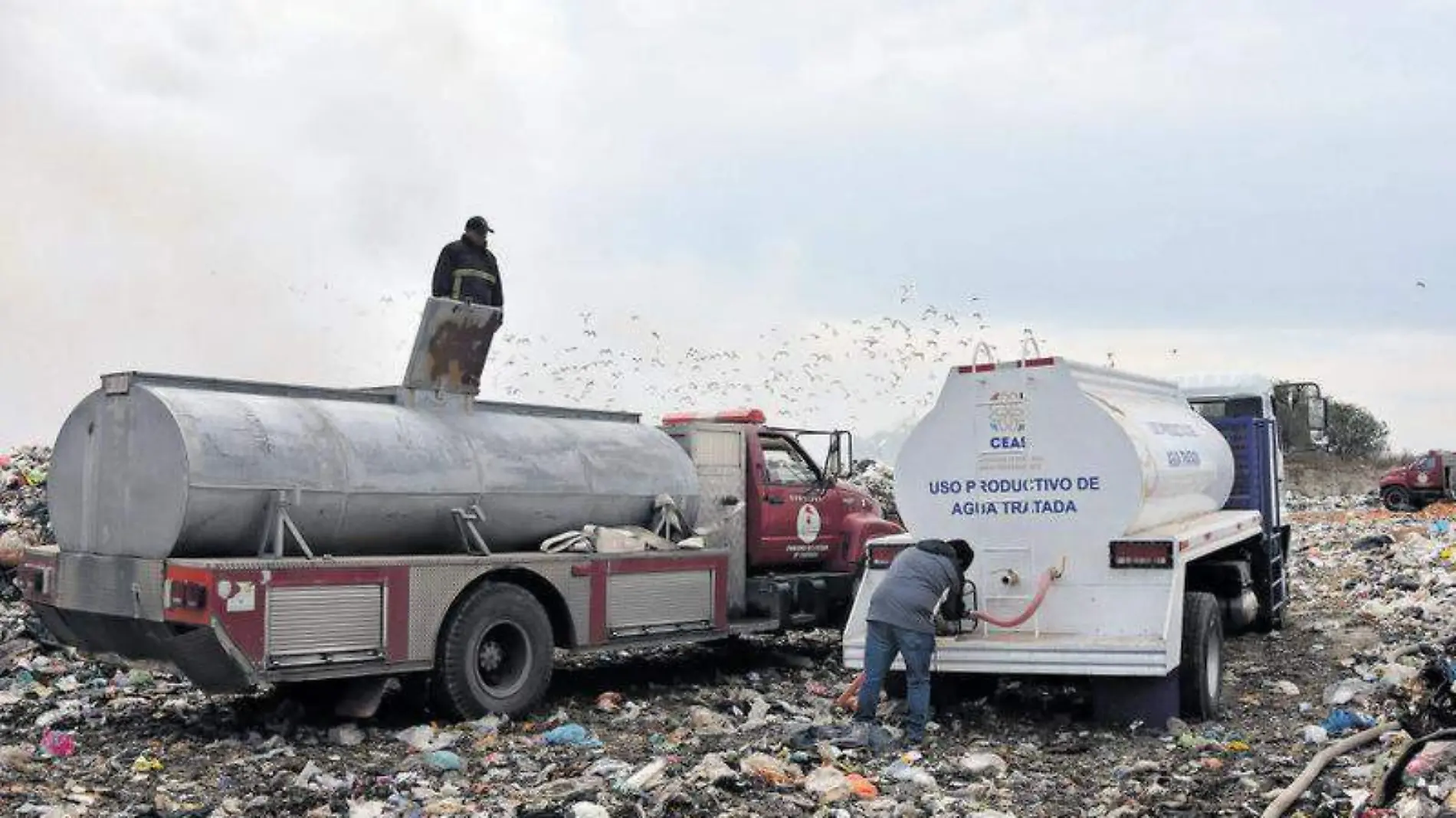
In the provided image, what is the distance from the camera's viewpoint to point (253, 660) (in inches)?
304

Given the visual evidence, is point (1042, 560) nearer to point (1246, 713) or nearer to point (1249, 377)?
point (1246, 713)

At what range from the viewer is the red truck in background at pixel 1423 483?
1243 inches

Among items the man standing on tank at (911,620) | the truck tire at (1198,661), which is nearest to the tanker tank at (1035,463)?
the man standing on tank at (911,620)

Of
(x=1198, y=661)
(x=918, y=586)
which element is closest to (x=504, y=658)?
(x=918, y=586)

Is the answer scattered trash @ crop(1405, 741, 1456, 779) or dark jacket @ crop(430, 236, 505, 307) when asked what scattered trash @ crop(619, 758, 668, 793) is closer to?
scattered trash @ crop(1405, 741, 1456, 779)

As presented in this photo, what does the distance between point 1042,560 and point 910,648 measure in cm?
114

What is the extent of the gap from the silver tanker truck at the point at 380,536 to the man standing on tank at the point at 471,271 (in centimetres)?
46

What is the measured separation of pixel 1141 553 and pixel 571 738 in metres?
3.83

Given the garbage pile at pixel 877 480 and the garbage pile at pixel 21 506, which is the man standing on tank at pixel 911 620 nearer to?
the garbage pile at pixel 21 506

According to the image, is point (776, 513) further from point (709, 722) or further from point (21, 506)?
point (21, 506)

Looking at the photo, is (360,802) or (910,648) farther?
(910,648)

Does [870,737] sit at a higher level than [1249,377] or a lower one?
lower

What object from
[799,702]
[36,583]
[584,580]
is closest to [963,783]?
[799,702]

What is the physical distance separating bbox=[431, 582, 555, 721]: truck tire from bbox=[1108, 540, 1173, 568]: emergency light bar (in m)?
3.94
